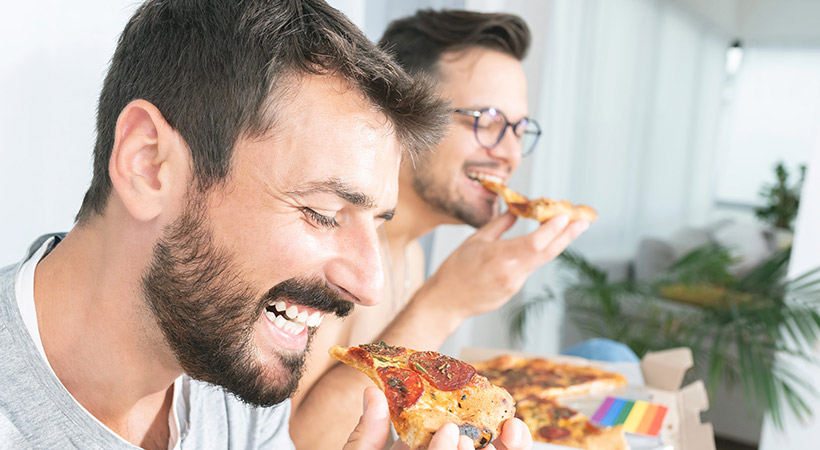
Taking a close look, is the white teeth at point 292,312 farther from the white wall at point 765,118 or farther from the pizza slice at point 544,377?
the white wall at point 765,118

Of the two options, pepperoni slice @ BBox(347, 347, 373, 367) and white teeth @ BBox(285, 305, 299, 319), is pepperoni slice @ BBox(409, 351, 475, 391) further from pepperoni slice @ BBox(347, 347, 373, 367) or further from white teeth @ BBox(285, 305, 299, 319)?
white teeth @ BBox(285, 305, 299, 319)

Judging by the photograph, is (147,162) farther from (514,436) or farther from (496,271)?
(496,271)

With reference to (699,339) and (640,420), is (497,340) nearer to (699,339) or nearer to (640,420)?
(699,339)

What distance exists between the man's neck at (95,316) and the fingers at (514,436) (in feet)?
1.68

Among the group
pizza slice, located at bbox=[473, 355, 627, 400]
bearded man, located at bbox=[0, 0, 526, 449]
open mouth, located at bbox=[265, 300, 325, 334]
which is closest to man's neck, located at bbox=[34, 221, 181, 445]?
bearded man, located at bbox=[0, 0, 526, 449]

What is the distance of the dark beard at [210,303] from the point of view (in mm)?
983

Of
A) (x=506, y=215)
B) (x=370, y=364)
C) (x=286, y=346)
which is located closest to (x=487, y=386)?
(x=370, y=364)

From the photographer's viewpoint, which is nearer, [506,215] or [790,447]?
[506,215]

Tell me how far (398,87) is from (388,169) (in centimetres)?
12

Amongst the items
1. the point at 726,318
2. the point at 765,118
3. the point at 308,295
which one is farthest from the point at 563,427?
the point at 765,118

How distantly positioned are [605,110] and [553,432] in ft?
14.7

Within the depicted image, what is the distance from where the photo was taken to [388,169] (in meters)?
1.06

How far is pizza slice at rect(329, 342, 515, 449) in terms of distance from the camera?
998 mm

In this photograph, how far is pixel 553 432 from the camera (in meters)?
1.50
